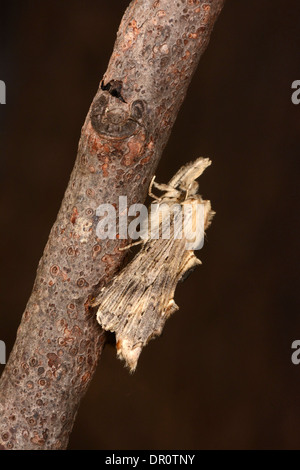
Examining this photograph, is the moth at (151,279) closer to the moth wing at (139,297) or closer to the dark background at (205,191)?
the moth wing at (139,297)

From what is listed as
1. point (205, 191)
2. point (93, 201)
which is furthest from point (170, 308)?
point (205, 191)

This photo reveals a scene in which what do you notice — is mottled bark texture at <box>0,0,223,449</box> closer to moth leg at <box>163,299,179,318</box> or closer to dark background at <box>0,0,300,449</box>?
moth leg at <box>163,299,179,318</box>

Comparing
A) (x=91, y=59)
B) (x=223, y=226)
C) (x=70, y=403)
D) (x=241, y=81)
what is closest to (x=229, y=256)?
(x=223, y=226)

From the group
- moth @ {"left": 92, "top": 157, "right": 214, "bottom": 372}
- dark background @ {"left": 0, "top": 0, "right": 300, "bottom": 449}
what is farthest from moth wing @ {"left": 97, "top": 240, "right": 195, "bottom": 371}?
dark background @ {"left": 0, "top": 0, "right": 300, "bottom": 449}

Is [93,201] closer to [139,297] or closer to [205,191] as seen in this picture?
[139,297]

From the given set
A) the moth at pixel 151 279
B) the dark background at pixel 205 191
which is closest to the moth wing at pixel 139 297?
the moth at pixel 151 279
